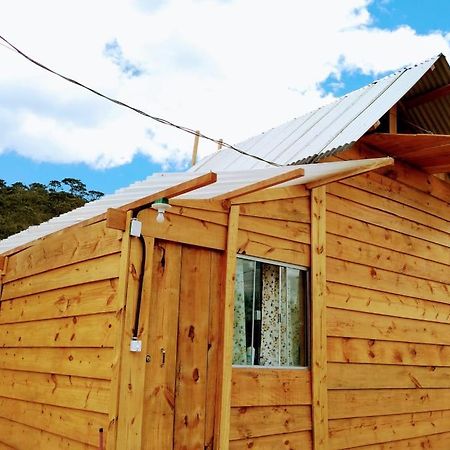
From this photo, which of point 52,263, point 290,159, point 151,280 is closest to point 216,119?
point 290,159

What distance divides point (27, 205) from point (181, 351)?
63.2ft

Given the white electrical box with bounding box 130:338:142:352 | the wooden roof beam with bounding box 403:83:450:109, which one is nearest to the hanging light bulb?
the white electrical box with bounding box 130:338:142:352

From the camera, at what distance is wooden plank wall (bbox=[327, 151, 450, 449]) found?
222 inches

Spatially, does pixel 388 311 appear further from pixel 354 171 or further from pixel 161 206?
pixel 161 206

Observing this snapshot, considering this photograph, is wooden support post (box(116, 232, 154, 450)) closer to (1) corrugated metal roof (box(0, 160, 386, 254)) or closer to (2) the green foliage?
(1) corrugated metal roof (box(0, 160, 386, 254))

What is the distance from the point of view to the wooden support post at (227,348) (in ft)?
14.5

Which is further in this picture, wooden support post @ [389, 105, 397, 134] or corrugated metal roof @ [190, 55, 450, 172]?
wooden support post @ [389, 105, 397, 134]

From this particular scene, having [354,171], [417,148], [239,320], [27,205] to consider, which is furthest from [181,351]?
[27,205]

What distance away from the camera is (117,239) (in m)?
4.25

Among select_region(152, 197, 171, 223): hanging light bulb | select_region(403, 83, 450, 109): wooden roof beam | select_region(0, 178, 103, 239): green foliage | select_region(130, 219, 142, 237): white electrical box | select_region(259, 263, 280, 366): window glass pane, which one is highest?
select_region(0, 178, 103, 239): green foliage

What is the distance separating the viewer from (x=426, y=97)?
7.29m

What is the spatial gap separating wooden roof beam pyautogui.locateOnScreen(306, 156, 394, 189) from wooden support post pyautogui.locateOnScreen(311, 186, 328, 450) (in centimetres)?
17

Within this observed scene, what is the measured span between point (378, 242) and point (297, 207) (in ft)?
4.72

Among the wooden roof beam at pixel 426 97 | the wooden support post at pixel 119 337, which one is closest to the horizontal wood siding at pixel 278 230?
the wooden support post at pixel 119 337
